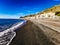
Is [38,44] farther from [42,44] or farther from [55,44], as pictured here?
[55,44]

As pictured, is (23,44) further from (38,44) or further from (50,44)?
(50,44)

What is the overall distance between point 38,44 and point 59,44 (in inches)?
68.0

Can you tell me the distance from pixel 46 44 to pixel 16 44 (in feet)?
8.02

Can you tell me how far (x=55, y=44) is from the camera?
9742 mm

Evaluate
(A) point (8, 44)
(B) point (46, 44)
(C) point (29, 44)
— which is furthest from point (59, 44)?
(A) point (8, 44)

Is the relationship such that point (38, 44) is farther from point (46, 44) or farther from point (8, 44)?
point (8, 44)

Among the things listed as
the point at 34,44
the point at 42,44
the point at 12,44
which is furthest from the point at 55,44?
the point at 12,44

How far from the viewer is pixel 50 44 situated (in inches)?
383

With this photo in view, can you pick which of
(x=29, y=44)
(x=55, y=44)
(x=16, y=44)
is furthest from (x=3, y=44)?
(x=55, y=44)

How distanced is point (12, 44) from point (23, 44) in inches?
35.0

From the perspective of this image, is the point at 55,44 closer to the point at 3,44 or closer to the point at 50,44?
the point at 50,44

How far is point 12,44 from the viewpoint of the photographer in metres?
9.65

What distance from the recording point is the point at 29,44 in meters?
9.64

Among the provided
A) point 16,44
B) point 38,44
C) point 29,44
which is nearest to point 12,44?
point 16,44
